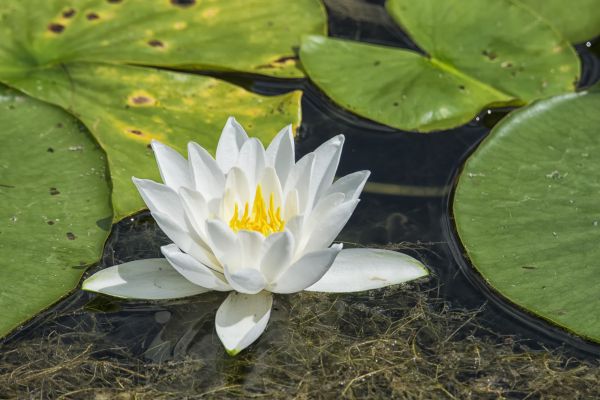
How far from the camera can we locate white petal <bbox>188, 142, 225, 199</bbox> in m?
2.73

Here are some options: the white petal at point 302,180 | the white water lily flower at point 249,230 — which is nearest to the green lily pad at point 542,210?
the white water lily flower at point 249,230

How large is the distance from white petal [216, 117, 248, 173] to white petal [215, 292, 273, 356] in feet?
1.55

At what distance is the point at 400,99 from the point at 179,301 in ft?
5.02

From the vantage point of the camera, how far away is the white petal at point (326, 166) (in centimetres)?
278

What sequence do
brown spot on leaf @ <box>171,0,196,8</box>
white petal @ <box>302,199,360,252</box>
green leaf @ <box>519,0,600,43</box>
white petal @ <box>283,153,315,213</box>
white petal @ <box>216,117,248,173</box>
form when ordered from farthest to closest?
green leaf @ <box>519,0,600,43</box>, brown spot on leaf @ <box>171,0,196,8</box>, white petal @ <box>216,117,248,173</box>, white petal @ <box>283,153,315,213</box>, white petal @ <box>302,199,360,252</box>

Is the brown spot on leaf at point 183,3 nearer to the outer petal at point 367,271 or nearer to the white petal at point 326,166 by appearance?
the white petal at point 326,166

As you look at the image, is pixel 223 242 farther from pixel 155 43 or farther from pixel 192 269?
pixel 155 43

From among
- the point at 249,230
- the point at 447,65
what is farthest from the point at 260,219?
the point at 447,65

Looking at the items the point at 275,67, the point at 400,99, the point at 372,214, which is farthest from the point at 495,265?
the point at 275,67

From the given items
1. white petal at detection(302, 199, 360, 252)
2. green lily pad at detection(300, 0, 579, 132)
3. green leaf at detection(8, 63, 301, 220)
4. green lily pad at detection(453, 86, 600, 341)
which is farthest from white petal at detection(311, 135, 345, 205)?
green lily pad at detection(300, 0, 579, 132)

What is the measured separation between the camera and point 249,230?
2.56 metres

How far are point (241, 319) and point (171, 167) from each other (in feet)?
1.96

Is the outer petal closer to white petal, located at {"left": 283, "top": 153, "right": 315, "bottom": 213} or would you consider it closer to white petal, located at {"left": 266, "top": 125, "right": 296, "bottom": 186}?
white petal, located at {"left": 283, "top": 153, "right": 315, "bottom": 213}

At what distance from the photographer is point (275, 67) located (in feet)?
13.1
